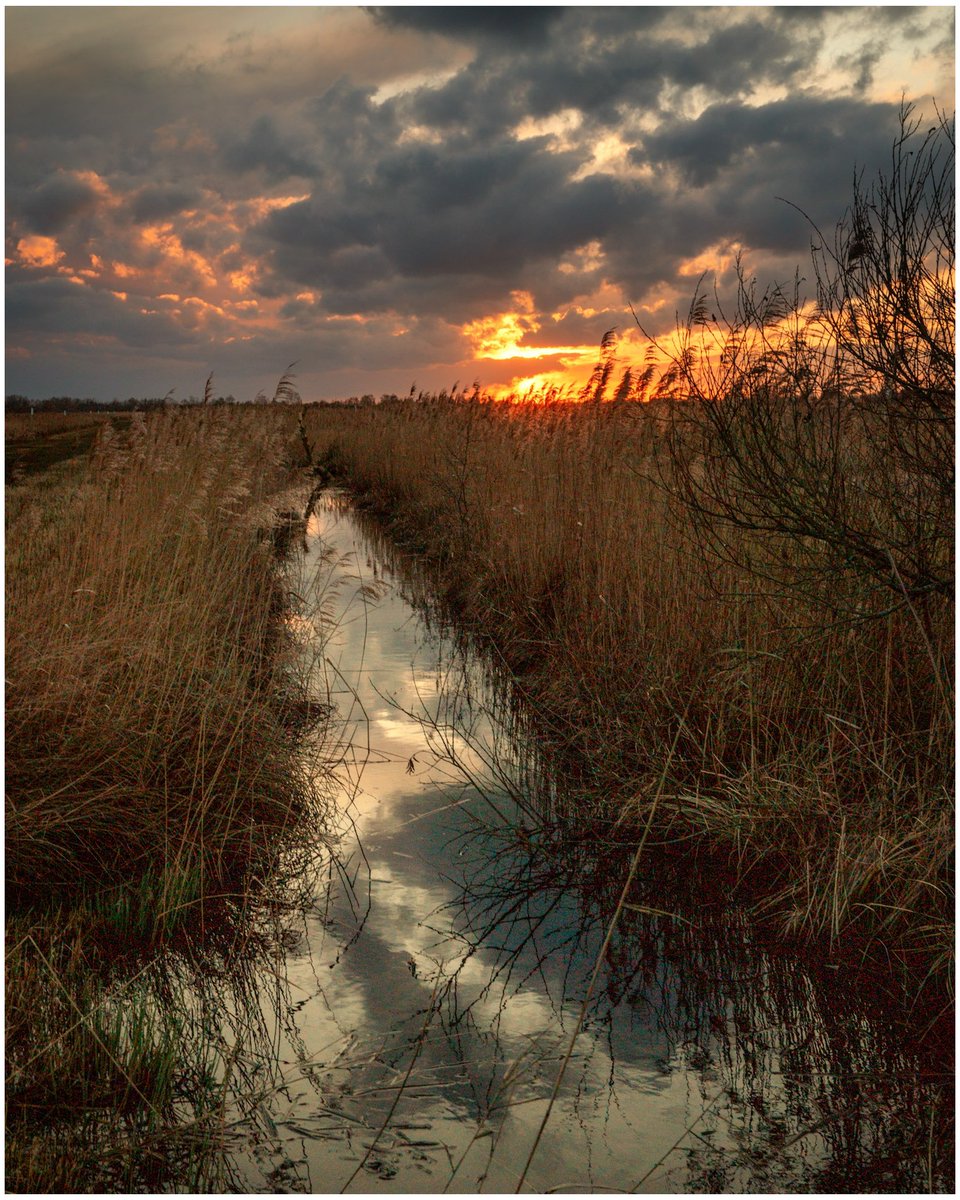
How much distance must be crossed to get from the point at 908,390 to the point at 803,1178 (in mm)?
2426

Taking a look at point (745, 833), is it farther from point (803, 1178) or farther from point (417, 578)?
point (417, 578)

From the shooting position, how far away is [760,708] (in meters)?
4.17

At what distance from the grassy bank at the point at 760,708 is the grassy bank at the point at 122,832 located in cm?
160

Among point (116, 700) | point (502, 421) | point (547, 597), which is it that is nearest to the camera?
point (116, 700)

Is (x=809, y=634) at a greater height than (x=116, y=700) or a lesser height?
greater

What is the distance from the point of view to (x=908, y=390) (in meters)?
3.27

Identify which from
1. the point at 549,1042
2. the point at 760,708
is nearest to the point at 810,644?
the point at 760,708

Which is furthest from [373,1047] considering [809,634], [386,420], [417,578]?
[386,420]

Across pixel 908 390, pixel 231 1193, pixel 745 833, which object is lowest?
pixel 231 1193

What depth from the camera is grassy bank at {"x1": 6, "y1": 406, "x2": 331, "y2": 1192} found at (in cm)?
235

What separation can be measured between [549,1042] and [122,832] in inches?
74.5

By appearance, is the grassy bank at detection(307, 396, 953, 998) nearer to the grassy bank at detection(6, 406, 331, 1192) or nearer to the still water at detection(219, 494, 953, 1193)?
the still water at detection(219, 494, 953, 1193)

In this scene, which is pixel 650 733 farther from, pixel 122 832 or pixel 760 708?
pixel 122 832

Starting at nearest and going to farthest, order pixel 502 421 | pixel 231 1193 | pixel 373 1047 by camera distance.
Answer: pixel 231 1193
pixel 373 1047
pixel 502 421
